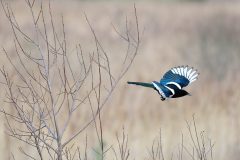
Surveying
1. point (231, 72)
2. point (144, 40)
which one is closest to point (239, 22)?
point (144, 40)

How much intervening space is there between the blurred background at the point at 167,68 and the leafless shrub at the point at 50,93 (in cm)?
22

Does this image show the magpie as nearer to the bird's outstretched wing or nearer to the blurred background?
the bird's outstretched wing

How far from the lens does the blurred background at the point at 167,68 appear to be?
23.4ft

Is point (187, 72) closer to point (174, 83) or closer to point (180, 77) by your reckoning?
point (180, 77)

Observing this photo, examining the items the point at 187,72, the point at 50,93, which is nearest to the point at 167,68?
the point at 187,72

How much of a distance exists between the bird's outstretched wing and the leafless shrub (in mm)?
209

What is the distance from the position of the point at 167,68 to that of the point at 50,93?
586cm

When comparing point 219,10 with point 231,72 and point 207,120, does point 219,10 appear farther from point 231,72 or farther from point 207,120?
point 207,120

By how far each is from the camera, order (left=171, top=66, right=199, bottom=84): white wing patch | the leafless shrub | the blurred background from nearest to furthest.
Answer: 1. the leafless shrub
2. (left=171, top=66, right=199, bottom=84): white wing patch
3. the blurred background

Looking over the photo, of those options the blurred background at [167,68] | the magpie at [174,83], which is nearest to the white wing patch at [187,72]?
the magpie at [174,83]

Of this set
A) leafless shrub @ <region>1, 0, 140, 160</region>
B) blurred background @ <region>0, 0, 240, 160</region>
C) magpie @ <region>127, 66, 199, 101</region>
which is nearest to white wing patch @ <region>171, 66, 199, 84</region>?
magpie @ <region>127, 66, 199, 101</region>

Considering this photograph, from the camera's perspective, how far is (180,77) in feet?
11.8

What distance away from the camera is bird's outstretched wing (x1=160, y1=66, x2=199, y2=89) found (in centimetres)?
352

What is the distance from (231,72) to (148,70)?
1071mm
